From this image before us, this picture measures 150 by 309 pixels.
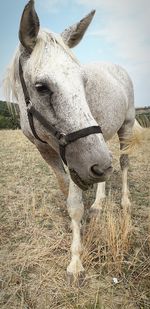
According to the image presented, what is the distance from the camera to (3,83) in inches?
127

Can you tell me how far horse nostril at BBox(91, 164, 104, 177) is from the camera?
2104 millimetres

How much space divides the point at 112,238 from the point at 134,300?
24.6 inches

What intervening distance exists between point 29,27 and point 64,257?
2091 millimetres

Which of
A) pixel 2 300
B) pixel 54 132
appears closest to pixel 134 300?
pixel 2 300

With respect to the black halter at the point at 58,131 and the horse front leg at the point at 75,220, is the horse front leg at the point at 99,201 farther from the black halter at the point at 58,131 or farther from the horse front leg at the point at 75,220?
the black halter at the point at 58,131

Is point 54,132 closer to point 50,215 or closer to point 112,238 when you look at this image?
point 112,238

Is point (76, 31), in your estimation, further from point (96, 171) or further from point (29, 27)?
point (96, 171)

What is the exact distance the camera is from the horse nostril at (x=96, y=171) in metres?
2.10

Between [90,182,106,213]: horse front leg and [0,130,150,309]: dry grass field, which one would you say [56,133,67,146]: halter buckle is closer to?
[0,130,150,309]: dry grass field

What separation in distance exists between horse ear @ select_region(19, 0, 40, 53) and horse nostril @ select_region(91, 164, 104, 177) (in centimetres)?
117

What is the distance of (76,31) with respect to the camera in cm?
284

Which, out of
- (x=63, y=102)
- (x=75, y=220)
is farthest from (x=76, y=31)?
(x=75, y=220)

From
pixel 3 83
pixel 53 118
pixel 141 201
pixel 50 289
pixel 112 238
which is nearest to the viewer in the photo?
pixel 53 118

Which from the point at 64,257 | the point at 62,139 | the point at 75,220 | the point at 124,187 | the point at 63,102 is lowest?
the point at 124,187
